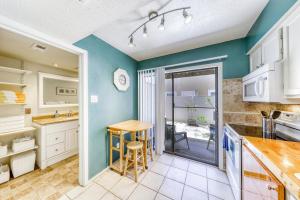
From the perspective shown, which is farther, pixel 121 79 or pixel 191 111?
pixel 191 111

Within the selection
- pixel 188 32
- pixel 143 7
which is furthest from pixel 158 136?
pixel 143 7

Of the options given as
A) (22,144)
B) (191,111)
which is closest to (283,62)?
(191,111)

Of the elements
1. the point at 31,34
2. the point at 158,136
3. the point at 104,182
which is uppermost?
the point at 31,34

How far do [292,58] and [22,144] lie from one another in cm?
Answer: 390

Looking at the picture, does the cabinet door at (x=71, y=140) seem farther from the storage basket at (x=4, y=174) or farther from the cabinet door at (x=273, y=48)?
the cabinet door at (x=273, y=48)

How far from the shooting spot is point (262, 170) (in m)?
0.84

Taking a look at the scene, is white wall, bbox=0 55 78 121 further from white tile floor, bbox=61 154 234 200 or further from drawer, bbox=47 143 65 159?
white tile floor, bbox=61 154 234 200

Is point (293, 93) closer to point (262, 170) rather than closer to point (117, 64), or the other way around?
point (262, 170)

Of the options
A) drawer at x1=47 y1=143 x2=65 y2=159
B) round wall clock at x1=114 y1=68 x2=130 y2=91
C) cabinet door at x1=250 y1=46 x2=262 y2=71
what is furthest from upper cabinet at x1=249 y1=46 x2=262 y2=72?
drawer at x1=47 y1=143 x2=65 y2=159

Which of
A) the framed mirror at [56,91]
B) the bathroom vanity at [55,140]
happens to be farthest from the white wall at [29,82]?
the bathroom vanity at [55,140]

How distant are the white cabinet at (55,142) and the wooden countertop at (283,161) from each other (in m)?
3.19

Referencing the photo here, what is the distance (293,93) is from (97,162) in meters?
2.68

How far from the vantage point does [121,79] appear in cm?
259

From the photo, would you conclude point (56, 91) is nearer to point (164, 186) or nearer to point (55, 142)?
point (55, 142)
